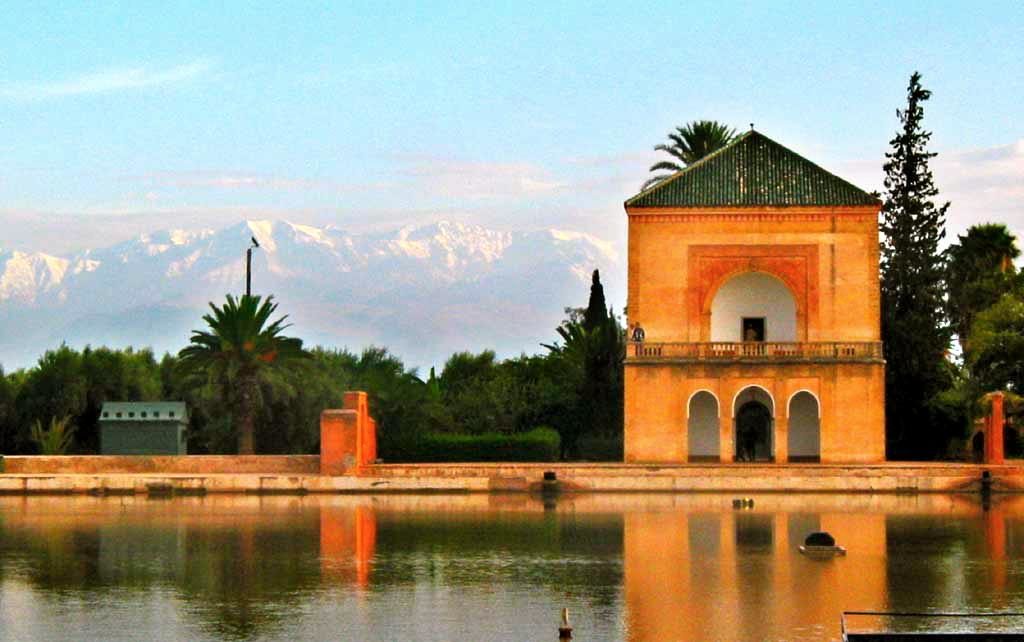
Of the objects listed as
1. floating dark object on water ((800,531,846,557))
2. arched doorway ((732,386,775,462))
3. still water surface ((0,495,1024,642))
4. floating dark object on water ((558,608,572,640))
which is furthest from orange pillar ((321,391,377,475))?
floating dark object on water ((558,608,572,640))

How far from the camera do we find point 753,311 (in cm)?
4747

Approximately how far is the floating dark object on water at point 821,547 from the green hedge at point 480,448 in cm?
1866

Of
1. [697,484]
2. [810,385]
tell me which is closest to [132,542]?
[697,484]

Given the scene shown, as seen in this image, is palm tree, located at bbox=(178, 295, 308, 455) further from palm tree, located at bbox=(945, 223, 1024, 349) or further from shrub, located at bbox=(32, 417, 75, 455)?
palm tree, located at bbox=(945, 223, 1024, 349)

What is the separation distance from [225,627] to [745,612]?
18.6 feet

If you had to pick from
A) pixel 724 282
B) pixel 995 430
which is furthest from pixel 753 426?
pixel 995 430

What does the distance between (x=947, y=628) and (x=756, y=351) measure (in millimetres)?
26320

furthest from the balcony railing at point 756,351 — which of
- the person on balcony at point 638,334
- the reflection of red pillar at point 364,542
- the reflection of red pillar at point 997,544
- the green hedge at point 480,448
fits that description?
the reflection of red pillar at point 364,542

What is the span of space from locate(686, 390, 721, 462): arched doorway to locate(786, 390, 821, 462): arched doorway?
1864 mm

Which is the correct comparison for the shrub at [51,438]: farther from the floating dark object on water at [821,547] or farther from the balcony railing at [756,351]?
the floating dark object on water at [821,547]

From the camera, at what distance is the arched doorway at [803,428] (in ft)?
152

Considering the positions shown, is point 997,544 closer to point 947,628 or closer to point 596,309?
point 947,628

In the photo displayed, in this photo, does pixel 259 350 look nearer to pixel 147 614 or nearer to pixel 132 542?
pixel 132 542

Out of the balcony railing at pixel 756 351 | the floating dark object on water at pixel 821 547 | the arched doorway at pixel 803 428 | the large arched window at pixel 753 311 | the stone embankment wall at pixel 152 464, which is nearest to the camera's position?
the floating dark object on water at pixel 821 547
